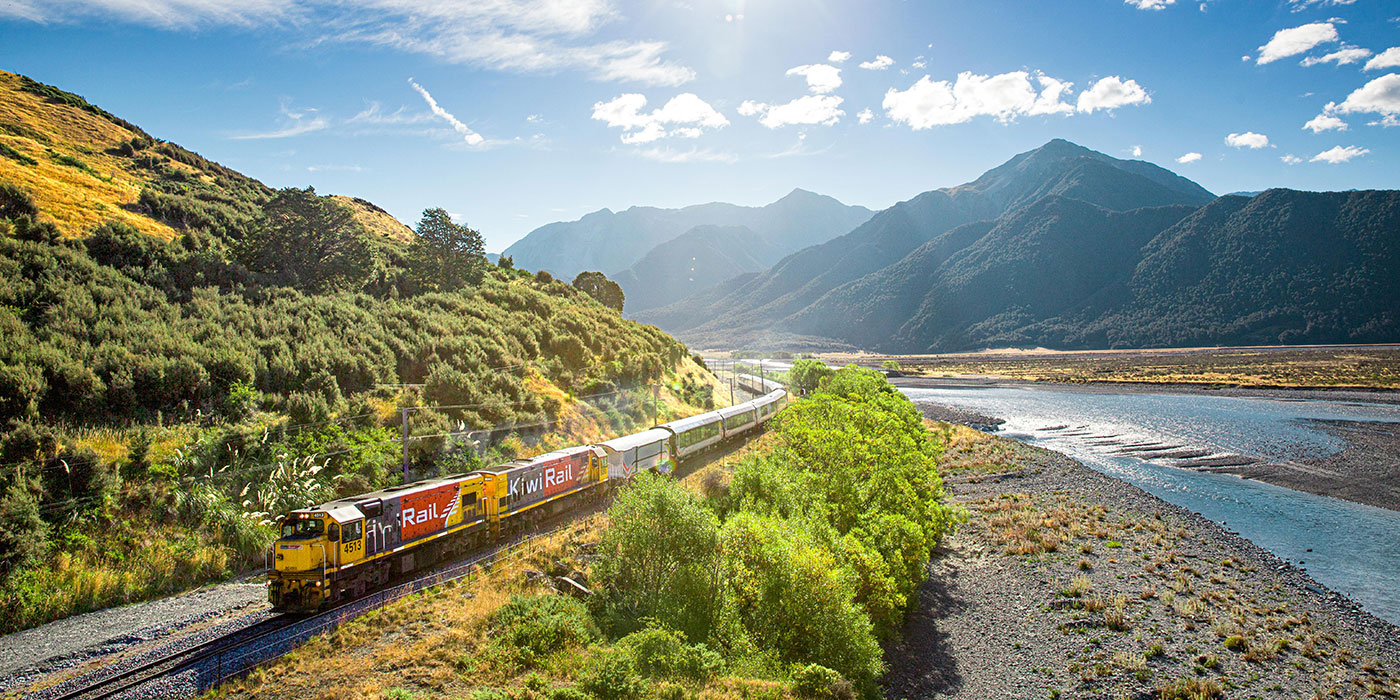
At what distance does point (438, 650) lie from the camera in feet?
53.3

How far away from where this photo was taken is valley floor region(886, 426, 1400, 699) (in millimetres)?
21609

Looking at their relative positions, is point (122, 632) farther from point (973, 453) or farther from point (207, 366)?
point (973, 453)

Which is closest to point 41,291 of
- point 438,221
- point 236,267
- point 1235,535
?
point 236,267

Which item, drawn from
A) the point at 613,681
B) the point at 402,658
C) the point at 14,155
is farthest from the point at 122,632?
the point at 14,155

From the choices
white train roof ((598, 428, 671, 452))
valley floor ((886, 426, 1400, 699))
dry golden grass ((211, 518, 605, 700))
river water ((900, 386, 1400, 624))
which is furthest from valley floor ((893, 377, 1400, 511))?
dry golden grass ((211, 518, 605, 700))

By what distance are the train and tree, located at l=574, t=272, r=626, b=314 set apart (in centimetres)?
5638

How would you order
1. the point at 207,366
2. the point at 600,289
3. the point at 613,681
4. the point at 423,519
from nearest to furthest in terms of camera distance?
1. the point at 613,681
2. the point at 423,519
3. the point at 207,366
4. the point at 600,289

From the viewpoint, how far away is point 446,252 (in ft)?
195

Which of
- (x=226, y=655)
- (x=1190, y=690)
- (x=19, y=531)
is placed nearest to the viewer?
(x=226, y=655)

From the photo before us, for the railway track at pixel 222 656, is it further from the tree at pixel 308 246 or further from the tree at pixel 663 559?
the tree at pixel 308 246

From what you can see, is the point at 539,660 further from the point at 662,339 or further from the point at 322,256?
the point at 662,339

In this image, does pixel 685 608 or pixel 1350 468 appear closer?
pixel 685 608

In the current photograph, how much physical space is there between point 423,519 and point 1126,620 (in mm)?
27244

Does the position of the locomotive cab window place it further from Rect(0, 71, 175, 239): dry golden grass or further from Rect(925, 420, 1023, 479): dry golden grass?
Rect(925, 420, 1023, 479): dry golden grass
